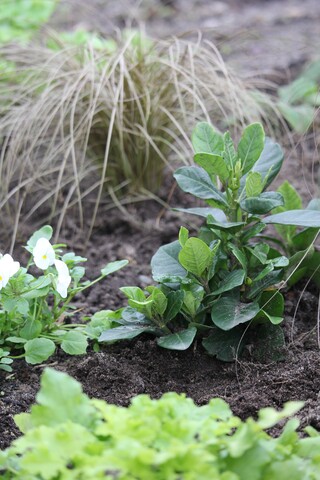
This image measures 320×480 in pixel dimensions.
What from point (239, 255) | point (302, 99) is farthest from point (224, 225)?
point (302, 99)

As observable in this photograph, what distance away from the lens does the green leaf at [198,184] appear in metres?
2.15

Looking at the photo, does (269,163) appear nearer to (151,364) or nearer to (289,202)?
(289,202)

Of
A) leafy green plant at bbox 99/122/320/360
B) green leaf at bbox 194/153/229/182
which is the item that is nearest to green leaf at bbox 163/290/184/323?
leafy green plant at bbox 99/122/320/360

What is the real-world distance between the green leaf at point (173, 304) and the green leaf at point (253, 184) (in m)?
0.34

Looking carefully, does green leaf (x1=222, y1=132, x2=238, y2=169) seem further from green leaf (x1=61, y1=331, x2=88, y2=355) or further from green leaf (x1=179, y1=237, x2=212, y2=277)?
green leaf (x1=61, y1=331, x2=88, y2=355)

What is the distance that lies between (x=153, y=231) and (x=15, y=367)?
3.43ft

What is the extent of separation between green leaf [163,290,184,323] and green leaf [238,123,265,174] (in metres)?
0.44

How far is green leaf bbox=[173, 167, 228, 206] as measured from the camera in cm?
215

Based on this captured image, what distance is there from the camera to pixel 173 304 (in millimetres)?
2096

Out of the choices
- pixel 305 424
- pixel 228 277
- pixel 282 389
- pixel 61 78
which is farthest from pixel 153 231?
pixel 305 424

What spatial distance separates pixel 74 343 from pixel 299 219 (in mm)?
728

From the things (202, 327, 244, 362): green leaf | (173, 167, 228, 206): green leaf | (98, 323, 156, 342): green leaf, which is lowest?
(202, 327, 244, 362): green leaf

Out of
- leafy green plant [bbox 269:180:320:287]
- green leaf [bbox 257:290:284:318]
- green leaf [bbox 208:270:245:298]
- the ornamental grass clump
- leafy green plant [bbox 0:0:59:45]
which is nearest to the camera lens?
green leaf [bbox 208:270:245:298]

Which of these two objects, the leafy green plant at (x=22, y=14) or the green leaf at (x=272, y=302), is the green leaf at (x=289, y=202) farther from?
the leafy green plant at (x=22, y=14)
